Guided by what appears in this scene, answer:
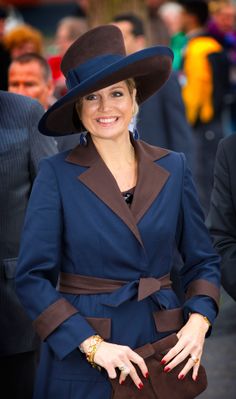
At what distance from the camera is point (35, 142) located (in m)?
4.16

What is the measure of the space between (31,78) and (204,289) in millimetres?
3434

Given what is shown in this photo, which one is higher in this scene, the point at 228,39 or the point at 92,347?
the point at 92,347

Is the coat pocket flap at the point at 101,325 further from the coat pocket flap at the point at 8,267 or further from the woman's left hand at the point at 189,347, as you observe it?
the coat pocket flap at the point at 8,267

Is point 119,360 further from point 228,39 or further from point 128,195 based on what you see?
point 228,39

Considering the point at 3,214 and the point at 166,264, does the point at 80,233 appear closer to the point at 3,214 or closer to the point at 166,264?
the point at 166,264

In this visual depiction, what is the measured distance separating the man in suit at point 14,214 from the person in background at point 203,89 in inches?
225

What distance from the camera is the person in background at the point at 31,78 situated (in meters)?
6.56

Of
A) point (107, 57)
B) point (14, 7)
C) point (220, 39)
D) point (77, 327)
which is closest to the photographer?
point (77, 327)

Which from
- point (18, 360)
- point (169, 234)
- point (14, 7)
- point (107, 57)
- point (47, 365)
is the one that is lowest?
point (14, 7)

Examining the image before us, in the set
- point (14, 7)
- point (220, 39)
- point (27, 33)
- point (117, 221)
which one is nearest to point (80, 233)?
point (117, 221)

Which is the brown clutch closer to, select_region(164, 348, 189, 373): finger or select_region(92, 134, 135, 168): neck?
select_region(164, 348, 189, 373): finger

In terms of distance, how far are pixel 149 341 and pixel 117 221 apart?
46 cm

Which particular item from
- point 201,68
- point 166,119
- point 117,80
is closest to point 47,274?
point 117,80

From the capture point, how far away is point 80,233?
3.42 meters
